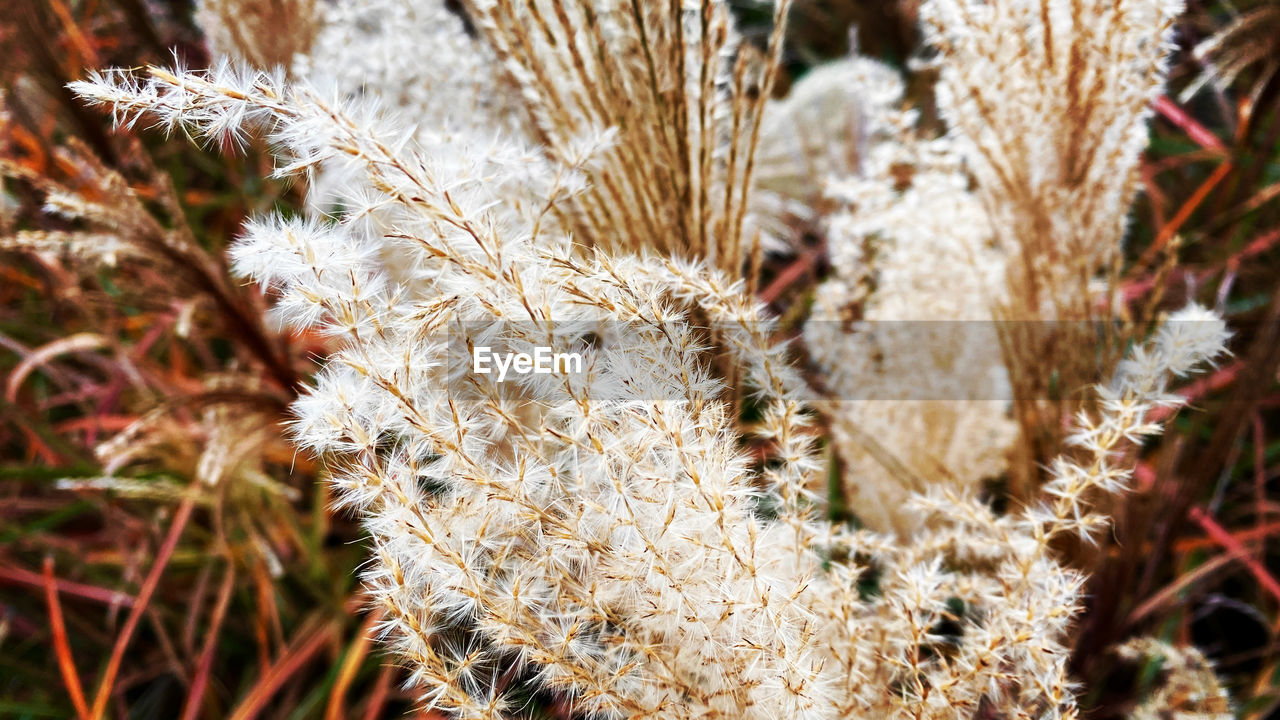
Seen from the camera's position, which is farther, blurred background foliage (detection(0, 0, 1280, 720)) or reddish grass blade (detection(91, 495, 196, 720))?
reddish grass blade (detection(91, 495, 196, 720))

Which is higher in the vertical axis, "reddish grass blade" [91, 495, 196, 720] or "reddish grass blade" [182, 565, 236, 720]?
"reddish grass blade" [91, 495, 196, 720]

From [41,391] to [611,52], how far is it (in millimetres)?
1617

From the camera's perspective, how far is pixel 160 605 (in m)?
1.38

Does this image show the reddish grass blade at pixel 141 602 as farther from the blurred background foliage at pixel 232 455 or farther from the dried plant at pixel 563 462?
the dried plant at pixel 563 462

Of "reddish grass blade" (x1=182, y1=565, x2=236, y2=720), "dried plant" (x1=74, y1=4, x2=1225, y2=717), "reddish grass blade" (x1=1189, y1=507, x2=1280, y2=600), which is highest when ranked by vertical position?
"dried plant" (x1=74, y1=4, x2=1225, y2=717)

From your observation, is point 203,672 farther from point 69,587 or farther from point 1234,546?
point 1234,546

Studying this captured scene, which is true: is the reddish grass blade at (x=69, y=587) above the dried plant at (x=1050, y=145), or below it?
below

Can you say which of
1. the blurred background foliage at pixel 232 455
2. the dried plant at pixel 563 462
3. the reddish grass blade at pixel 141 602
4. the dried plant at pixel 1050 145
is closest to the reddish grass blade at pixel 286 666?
the blurred background foliage at pixel 232 455

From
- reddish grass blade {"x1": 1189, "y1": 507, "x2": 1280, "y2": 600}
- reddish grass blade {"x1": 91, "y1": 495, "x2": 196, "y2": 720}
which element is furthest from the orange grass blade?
reddish grass blade {"x1": 1189, "y1": 507, "x2": 1280, "y2": 600}

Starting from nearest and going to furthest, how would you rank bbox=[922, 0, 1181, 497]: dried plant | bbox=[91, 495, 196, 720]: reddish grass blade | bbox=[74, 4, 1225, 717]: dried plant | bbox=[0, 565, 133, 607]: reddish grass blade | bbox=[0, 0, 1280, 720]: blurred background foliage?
bbox=[74, 4, 1225, 717]: dried plant, bbox=[922, 0, 1181, 497]: dried plant, bbox=[0, 0, 1280, 720]: blurred background foliage, bbox=[91, 495, 196, 720]: reddish grass blade, bbox=[0, 565, 133, 607]: reddish grass blade

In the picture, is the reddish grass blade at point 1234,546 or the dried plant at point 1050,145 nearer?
the dried plant at point 1050,145

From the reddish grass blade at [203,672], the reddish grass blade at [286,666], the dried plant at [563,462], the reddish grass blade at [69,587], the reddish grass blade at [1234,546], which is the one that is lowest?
the reddish grass blade at [1234,546]

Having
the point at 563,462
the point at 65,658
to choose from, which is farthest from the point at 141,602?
the point at 563,462

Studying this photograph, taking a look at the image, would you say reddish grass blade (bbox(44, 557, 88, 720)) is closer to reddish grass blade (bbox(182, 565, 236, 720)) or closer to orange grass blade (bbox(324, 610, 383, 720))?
reddish grass blade (bbox(182, 565, 236, 720))
